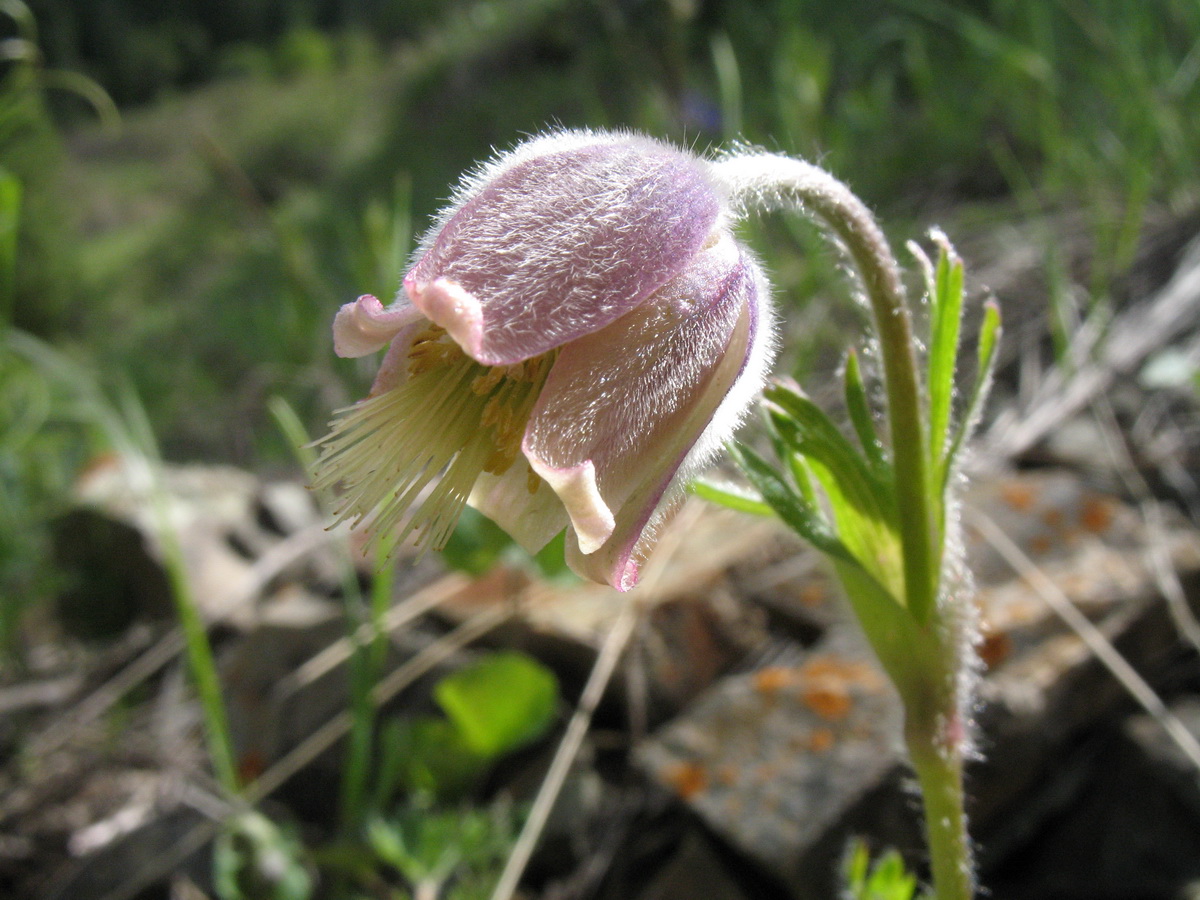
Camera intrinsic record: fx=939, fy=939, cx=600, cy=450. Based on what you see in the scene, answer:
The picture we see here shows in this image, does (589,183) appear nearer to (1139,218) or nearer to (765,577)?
(765,577)

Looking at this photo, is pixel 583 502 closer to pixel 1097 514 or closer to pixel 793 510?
pixel 793 510

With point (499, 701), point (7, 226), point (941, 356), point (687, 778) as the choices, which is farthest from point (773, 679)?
point (7, 226)

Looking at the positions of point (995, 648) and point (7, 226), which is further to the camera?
point (7, 226)

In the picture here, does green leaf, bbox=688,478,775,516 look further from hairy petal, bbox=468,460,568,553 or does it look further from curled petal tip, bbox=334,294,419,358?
curled petal tip, bbox=334,294,419,358

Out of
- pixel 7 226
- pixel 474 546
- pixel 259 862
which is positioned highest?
pixel 7 226

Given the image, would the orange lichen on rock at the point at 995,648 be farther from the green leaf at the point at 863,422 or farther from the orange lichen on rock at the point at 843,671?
the green leaf at the point at 863,422

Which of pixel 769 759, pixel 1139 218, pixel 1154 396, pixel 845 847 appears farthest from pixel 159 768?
pixel 1139 218

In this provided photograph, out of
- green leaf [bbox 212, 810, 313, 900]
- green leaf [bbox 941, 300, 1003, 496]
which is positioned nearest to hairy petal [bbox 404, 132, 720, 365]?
green leaf [bbox 941, 300, 1003, 496]
